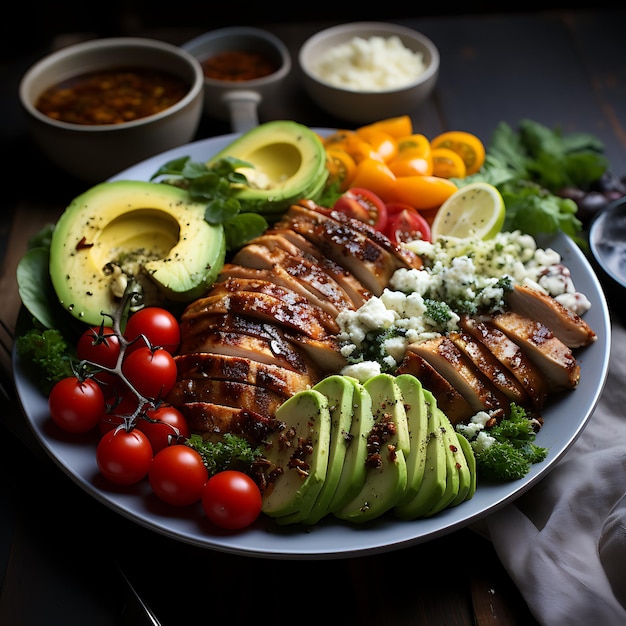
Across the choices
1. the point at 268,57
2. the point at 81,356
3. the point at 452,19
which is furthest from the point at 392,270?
the point at 452,19

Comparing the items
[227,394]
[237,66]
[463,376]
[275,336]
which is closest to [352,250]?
[275,336]

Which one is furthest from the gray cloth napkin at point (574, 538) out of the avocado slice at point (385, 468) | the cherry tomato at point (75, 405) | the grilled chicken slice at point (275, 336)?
the cherry tomato at point (75, 405)

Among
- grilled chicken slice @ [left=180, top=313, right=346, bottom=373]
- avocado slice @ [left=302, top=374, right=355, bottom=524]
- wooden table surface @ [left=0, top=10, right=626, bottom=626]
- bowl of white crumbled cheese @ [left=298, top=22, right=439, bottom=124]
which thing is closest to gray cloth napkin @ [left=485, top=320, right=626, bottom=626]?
wooden table surface @ [left=0, top=10, right=626, bottom=626]

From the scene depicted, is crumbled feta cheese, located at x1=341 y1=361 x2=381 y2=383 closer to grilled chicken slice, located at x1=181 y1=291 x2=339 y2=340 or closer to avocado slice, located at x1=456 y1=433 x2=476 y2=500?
grilled chicken slice, located at x1=181 y1=291 x2=339 y2=340

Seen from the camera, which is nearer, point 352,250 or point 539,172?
point 352,250

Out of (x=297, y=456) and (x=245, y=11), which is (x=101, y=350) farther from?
(x=245, y=11)

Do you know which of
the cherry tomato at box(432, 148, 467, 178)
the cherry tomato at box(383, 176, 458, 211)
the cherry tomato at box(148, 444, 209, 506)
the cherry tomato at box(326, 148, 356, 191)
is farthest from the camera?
the cherry tomato at box(432, 148, 467, 178)
